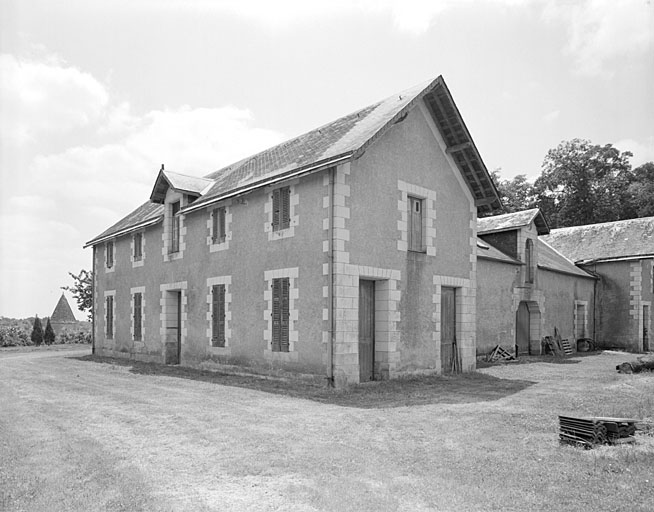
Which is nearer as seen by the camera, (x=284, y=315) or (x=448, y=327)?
(x=284, y=315)

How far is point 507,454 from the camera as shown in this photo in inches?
260

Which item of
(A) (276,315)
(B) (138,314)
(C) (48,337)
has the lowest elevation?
(C) (48,337)

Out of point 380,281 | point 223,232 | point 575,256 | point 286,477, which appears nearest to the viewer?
point 286,477

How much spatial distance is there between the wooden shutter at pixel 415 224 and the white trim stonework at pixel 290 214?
3243 mm

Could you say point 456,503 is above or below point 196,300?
below

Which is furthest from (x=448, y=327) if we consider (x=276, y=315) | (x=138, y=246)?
(x=138, y=246)

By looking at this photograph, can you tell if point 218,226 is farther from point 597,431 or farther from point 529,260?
point 529,260

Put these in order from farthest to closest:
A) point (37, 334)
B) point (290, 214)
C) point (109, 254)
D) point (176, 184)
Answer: point (37, 334) → point (109, 254) → point (176, 184) → point (290, 214)

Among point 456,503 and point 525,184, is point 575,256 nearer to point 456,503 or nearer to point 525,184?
point 525,184

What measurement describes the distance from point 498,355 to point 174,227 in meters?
12.6

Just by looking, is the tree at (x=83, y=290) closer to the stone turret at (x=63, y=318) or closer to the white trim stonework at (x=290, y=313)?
the stone turret at (x=63, y=318)

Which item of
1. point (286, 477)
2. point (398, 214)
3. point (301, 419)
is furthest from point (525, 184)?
point (286, 477)

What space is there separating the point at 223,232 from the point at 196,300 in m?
2.58

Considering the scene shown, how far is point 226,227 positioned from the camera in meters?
16.3
